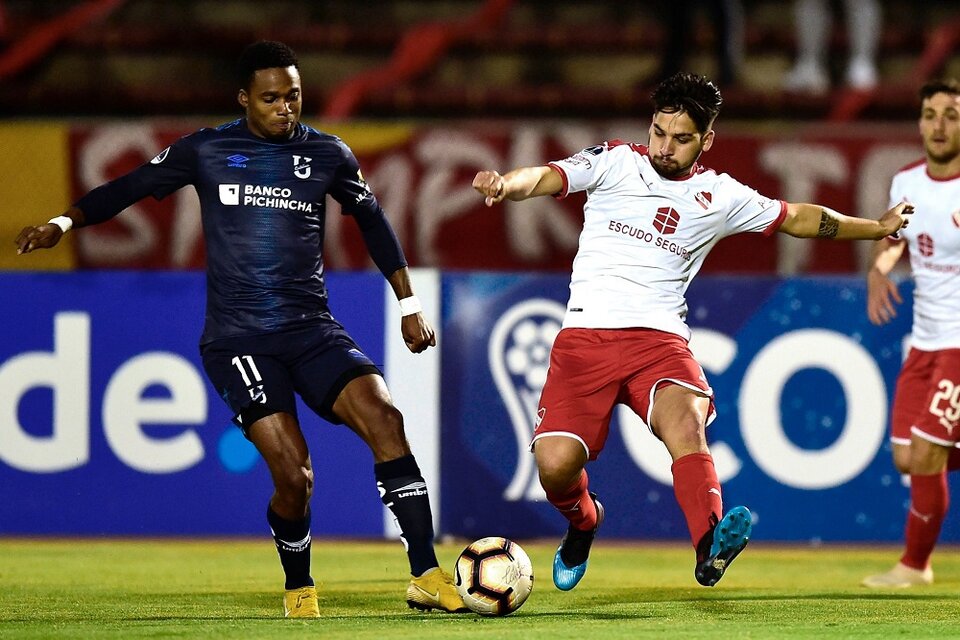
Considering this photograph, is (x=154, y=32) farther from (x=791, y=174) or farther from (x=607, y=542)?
(x=607, y=542)

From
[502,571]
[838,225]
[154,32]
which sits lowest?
[502,571]

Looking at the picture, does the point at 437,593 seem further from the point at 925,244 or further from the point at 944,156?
the point at 944,156

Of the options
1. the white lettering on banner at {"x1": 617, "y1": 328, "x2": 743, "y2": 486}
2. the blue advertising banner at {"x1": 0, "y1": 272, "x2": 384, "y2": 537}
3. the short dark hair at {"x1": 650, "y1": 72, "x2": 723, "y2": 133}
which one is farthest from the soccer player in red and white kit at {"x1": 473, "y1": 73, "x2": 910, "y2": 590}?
the blue advertising banner at {"x1": 0, "y1": 272, "x2": 384, "y2": 537}

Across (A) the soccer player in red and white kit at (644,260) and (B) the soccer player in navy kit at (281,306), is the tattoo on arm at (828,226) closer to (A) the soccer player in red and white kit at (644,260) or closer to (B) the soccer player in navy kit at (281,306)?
(A) the soccer player in red and white kit at (644,260)

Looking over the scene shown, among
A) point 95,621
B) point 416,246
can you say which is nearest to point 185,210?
point 416,246

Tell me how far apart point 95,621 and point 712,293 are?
4.15 metres

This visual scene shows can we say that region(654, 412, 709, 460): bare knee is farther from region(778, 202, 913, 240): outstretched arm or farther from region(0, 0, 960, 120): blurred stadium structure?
region(0, 0, 960, 120): blurred stadium structure

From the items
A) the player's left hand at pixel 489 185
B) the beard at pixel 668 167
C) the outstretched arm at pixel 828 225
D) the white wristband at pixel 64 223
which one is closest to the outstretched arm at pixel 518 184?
the player's left hand at pixel 489 185

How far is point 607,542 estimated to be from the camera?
8359mm

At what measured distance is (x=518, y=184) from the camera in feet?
17.0

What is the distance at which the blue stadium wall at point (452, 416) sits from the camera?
26.4 feet

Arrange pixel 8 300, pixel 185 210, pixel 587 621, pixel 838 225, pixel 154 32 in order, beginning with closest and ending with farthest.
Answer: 1. pixel 587 621
2. pixel 838 225
3. pixel 8 300
4. pixel 185 210
5. pixel 154 32

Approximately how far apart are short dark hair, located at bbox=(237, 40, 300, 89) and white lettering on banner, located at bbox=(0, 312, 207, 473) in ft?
9.39

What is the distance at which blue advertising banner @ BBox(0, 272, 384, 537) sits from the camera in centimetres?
803
